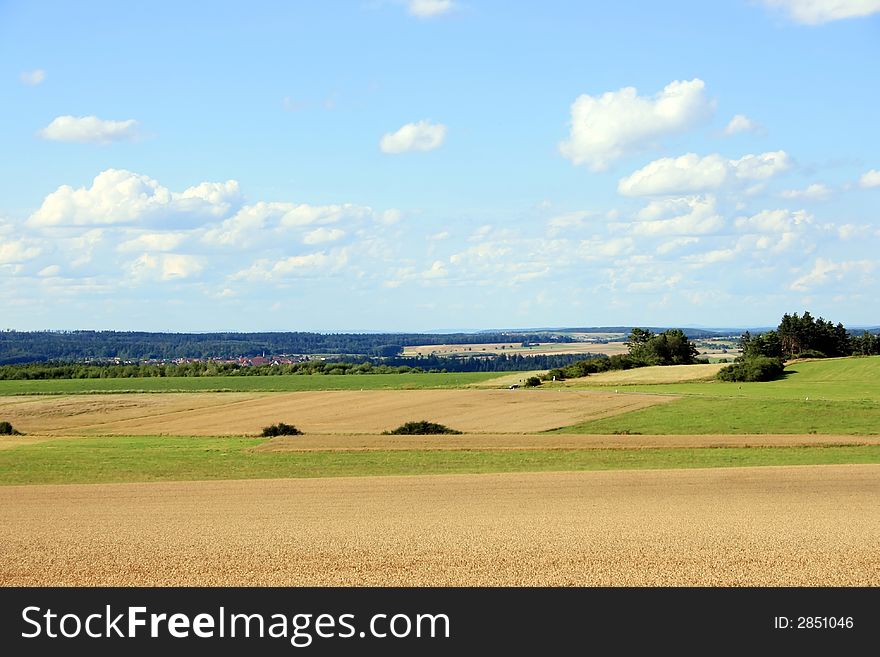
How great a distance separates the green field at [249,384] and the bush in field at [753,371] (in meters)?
29.0

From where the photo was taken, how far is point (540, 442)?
45.8 meters

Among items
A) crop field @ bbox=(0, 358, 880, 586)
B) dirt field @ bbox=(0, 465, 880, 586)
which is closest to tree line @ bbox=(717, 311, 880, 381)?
crop field @ bbox=(0, 358, 880, 586)

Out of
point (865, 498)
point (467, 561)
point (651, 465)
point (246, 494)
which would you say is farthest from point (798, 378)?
point (467, 561)

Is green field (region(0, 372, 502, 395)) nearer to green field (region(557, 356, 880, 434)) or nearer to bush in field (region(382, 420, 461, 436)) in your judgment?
green field (region(557, 356, 880, 434))

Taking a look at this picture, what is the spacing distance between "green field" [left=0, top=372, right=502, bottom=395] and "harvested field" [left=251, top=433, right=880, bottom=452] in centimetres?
4821

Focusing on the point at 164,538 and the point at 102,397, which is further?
the point at 102,397

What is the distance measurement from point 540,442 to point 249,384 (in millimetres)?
71699

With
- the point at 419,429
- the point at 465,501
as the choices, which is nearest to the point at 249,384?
the point at 419,429

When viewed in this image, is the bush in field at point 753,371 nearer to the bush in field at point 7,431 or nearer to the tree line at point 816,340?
the tree line at point 816,340

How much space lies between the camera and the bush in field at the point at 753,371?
9338 cm
